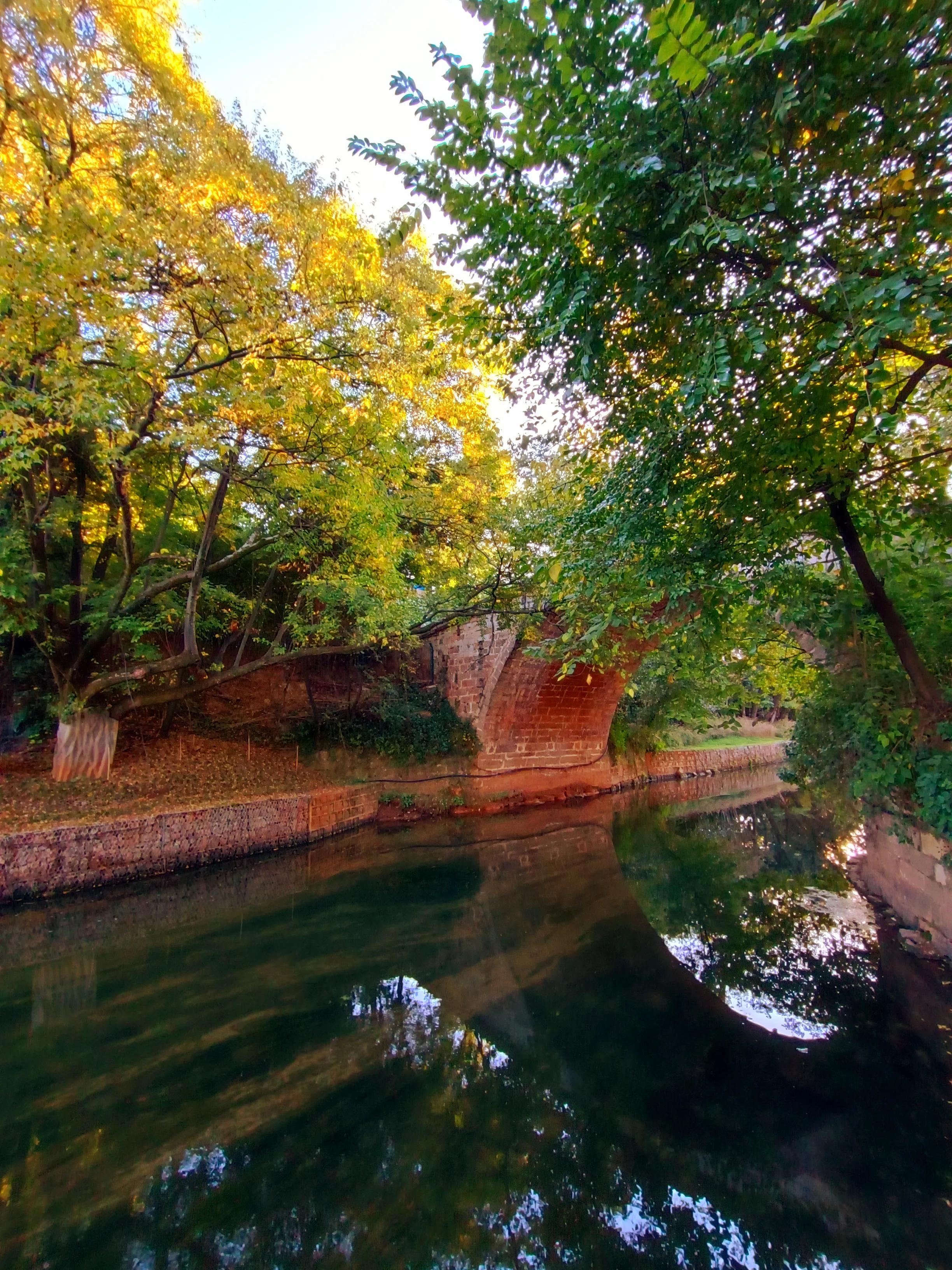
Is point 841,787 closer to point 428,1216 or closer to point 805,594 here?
point 805,594

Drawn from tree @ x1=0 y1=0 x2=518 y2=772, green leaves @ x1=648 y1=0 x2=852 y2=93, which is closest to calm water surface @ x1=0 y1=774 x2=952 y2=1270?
tree @ x1=0 y1=0 x2=518 y2=772

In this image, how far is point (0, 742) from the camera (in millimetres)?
7348

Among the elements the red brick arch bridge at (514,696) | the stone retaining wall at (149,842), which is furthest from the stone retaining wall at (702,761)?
the stone retaining wall at (149,842)

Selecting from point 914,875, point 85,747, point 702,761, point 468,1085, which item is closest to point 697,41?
point 468,1085

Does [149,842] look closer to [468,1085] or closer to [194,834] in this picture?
[194,834]

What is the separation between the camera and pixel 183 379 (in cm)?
481

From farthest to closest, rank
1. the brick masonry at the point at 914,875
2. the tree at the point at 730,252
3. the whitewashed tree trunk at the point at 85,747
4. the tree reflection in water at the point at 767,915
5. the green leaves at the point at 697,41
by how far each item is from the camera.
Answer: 1. the whitewashed tree trunk at the point at 85,747
2. the brick masonry at the point at 914,875
3. the tree reflection in water at the point at 767,915
4. the tree at the point at 730,252
5. the green leaves at the point at 697,41

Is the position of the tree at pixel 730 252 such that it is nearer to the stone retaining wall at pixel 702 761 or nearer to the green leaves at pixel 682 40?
the green leaves at pixel 682 40

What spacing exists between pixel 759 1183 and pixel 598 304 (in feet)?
12.8

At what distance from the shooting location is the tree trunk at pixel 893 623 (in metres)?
3.15

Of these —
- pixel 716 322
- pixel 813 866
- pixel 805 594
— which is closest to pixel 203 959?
pixel 805 594

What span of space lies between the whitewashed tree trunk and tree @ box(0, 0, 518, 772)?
0.77 ft

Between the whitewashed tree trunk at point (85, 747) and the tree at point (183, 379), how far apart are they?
0.24 m

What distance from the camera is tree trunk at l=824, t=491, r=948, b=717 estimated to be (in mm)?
3154
